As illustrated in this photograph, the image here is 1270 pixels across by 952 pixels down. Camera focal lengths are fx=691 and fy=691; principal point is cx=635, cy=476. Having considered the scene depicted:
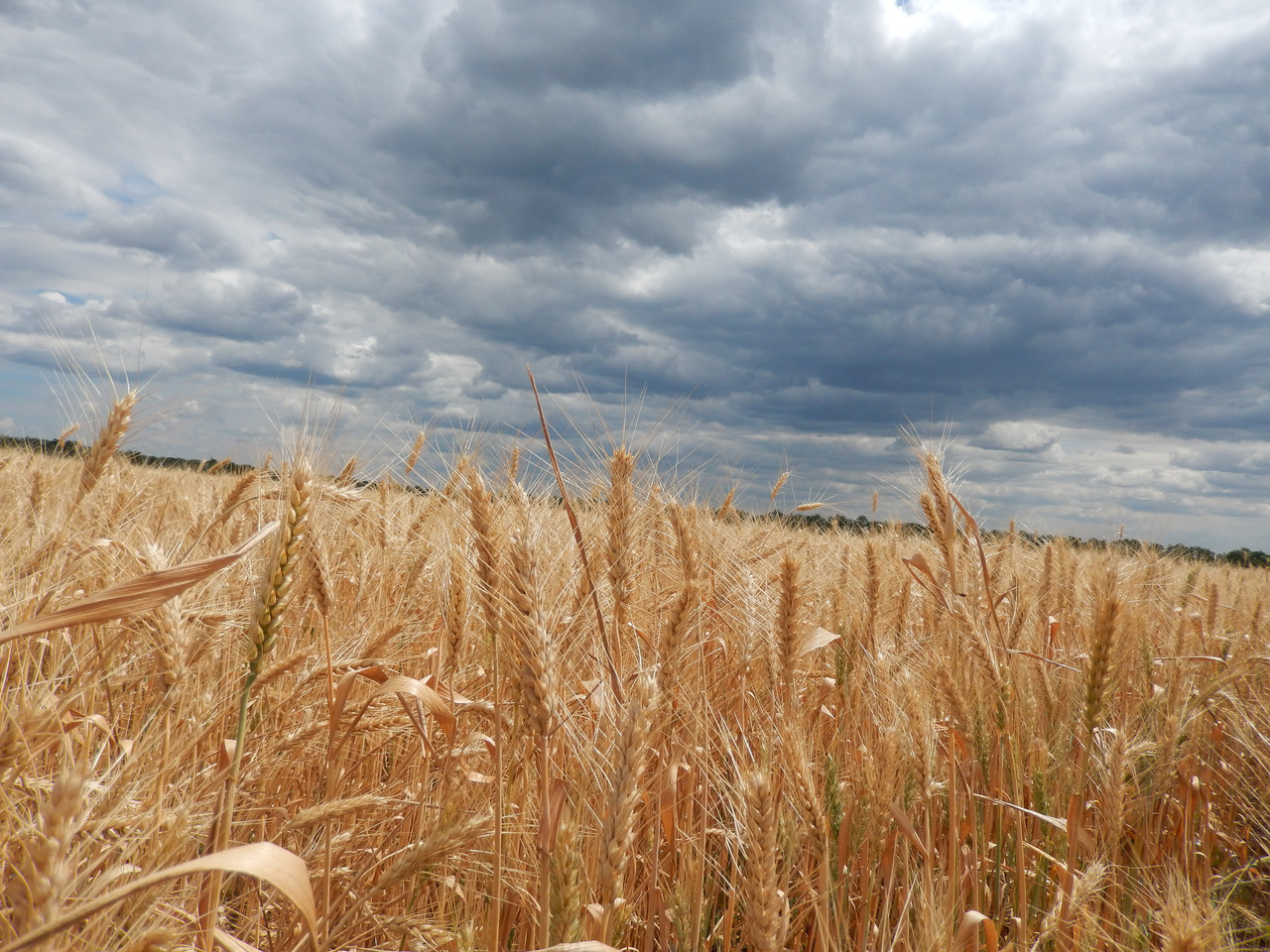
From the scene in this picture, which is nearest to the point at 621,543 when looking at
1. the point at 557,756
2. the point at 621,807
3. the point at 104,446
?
the point at 557,756

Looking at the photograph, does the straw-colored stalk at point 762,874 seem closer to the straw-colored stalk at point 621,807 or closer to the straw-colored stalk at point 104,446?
the straw-colored stalk at point 621,807

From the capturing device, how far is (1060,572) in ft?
16.1

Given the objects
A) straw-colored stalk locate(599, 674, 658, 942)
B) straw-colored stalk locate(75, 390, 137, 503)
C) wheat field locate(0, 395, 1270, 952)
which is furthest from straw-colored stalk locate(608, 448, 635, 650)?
straw-colored stalk locate(75, 390, 137, 503)

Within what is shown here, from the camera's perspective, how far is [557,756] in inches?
83.1

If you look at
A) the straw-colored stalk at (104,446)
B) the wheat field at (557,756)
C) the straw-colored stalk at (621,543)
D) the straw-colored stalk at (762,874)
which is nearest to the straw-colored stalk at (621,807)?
the wheat field at (557,756)

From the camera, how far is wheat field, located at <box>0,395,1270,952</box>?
1244 mm

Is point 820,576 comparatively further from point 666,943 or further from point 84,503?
point 84,503

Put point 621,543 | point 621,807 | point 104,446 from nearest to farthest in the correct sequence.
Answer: point 621,807
point 621,543
point 104,446

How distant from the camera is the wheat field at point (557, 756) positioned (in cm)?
124

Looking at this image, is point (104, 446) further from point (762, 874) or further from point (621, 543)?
point (762, 874)

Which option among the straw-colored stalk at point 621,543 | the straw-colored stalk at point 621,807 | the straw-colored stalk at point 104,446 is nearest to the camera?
the straw-colored stalk at point 621,807

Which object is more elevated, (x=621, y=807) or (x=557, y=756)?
(x=621, y=807)

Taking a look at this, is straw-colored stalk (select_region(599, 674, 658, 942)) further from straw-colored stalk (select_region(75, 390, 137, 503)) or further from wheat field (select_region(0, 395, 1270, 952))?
straw-colored stalk (select_region(75, 390, 137, 503))

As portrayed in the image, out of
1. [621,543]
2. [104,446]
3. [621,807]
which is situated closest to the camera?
[621,807]
